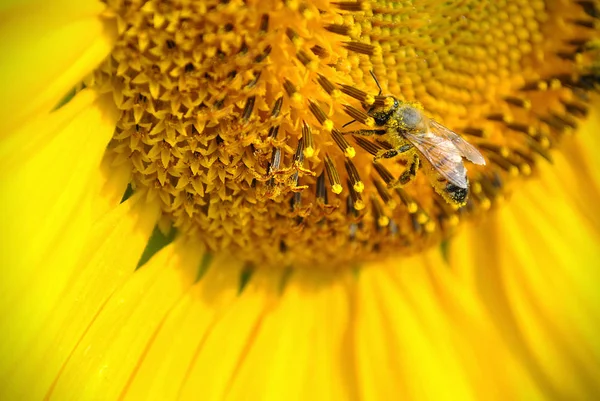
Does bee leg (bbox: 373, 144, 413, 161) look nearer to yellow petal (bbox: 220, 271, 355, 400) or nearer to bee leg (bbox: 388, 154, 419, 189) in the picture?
bee leg (bbox: 388, 154, 419, 189)

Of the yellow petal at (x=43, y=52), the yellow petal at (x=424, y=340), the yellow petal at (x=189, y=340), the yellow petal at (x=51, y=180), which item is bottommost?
the yellow petal at (x=424, y=340)

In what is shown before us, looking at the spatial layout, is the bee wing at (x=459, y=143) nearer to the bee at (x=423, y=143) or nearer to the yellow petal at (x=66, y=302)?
the bee at (x=423, y=143)

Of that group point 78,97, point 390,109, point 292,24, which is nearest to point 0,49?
point 78,97

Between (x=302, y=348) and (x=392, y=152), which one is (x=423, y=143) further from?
(x=302, y=348)

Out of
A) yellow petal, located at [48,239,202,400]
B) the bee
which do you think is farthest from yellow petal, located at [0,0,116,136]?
the bee

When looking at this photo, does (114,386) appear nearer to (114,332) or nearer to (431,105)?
(114,332)

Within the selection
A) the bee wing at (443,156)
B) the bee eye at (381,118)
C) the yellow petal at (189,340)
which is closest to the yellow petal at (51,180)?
the yellow petal at (189,340)
